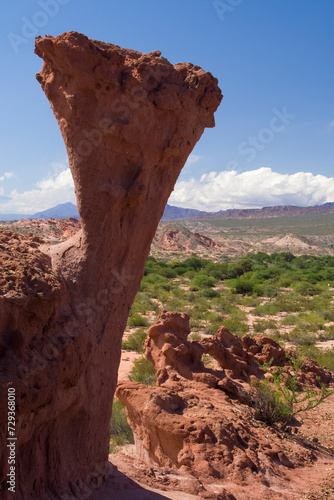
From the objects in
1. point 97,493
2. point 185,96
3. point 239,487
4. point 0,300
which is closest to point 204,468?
point 239,487

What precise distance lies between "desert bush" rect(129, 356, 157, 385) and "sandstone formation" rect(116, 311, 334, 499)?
1.50 meters

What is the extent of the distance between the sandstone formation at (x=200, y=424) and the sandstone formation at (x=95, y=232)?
1225 millimetres

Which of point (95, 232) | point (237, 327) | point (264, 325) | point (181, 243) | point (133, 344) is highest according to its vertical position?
point (95, 232)

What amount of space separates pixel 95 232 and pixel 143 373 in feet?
19.8

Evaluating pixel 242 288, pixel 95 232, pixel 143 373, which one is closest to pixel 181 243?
pixel 242 288

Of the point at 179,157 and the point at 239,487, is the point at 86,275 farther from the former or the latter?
the point at 239,487

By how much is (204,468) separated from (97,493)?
4.94ft

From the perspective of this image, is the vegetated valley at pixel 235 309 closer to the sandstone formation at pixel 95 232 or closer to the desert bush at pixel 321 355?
the desert bush at pixel 321 355

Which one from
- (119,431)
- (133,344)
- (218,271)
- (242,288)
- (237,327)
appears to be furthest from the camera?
(218,271)

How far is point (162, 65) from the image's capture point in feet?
15.6

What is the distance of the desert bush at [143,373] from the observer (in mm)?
9230

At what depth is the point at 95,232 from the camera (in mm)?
4480

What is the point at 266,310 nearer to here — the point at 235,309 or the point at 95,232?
the point at 235,309

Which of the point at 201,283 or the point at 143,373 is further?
the point at 201,283
